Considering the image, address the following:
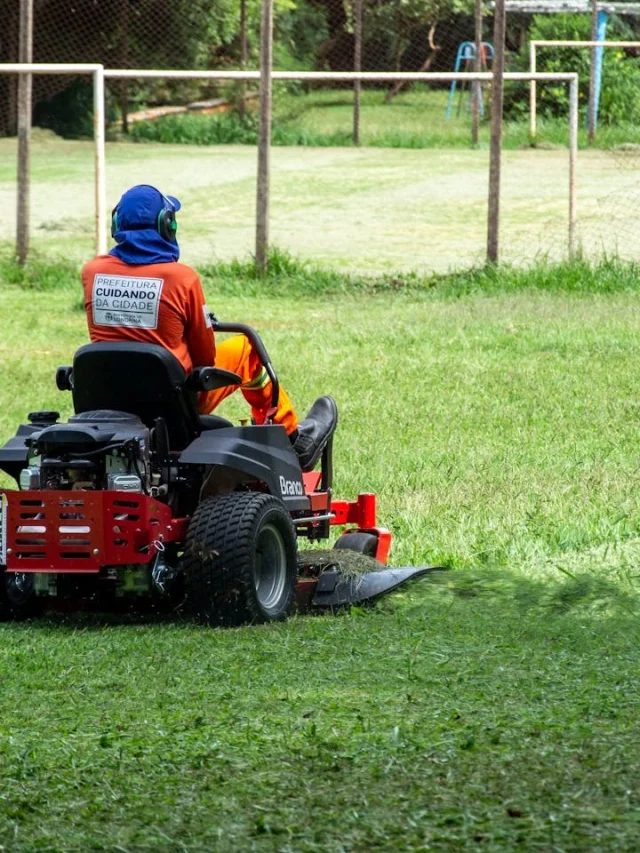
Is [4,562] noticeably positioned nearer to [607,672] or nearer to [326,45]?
[607,672]

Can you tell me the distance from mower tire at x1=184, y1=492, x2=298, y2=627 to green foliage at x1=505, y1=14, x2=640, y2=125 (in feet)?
84.2

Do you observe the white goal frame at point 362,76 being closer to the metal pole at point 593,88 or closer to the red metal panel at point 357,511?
the red metal panel at point 357,511

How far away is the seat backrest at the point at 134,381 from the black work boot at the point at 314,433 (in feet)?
3.06

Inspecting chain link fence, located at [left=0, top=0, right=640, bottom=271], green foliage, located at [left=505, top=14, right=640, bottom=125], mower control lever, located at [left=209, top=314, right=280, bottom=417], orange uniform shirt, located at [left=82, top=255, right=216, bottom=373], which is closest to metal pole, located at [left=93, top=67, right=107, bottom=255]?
chain link fence, located at [left=0, top=0, right=640, bottom=271]

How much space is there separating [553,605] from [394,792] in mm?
2802

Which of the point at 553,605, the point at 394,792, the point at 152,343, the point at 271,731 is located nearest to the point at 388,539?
the point at 553,605

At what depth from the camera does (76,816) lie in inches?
164

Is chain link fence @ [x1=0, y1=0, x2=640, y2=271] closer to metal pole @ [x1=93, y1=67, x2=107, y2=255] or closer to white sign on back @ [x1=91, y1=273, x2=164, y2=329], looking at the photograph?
metal pole @ [x1=93, y1=67, x2=107, y2=255]

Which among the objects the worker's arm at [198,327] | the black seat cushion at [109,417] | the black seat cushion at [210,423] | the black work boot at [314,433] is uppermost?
the worker's arm at [198,327]

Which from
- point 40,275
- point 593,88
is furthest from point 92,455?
point 593,88

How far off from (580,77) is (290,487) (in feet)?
88.2

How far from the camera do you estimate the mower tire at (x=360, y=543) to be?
7.86 meters

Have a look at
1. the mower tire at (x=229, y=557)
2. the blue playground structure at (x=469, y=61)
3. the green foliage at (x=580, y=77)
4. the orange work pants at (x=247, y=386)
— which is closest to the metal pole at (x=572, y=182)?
the blue playground structure at (x=469, y=61)

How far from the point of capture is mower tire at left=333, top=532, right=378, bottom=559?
309 inches
